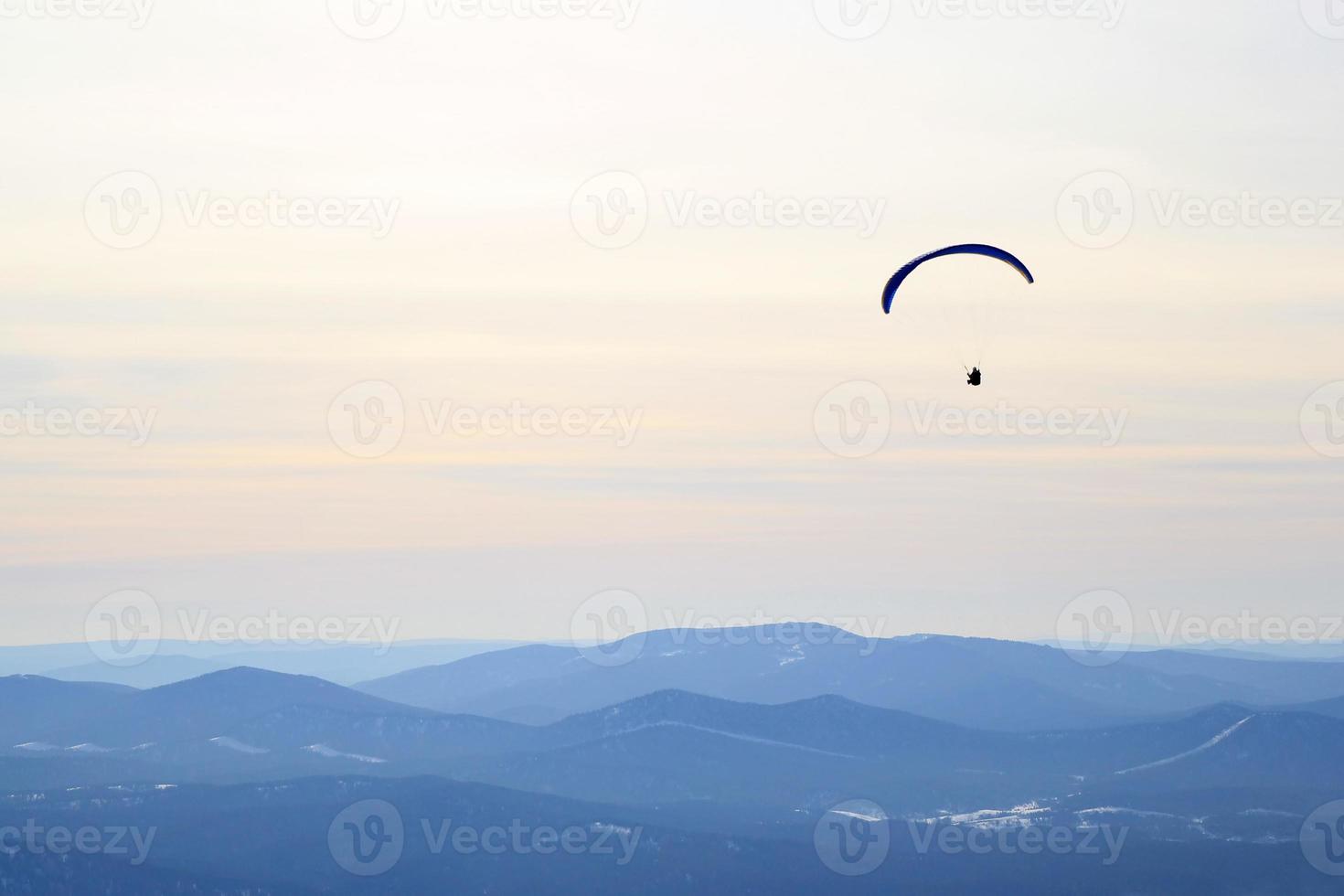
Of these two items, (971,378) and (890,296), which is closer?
(971,378)

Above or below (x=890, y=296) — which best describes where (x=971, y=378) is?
below

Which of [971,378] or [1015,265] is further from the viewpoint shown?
[1015,265]

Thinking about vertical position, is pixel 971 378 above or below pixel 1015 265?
below
